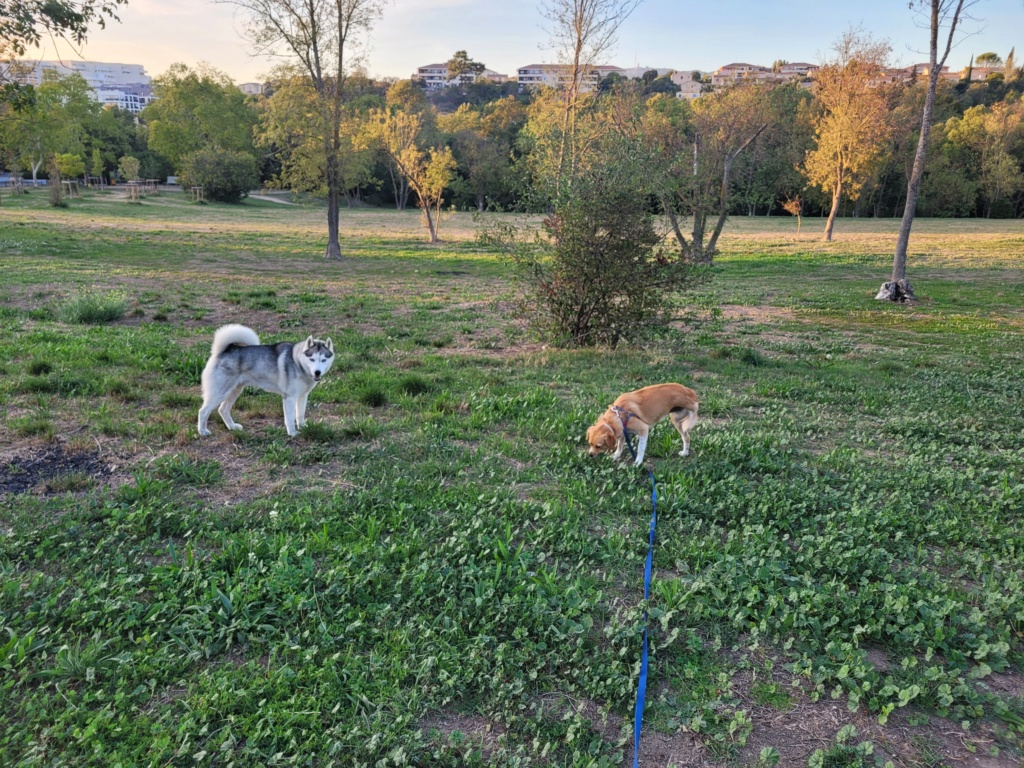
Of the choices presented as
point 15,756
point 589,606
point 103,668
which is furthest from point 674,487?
point 15,756

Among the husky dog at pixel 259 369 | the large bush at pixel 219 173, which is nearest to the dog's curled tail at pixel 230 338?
the husky dog at pixel 259 369

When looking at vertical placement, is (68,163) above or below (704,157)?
above

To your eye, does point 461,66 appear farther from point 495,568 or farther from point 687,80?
point 495,568

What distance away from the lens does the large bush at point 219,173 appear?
57969mm

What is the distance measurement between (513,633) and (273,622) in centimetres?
128

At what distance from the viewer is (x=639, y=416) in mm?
5367

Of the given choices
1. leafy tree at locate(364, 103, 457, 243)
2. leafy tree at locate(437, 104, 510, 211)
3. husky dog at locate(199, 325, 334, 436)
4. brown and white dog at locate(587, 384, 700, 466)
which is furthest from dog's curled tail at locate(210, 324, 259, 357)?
leafy tree at locate(437, 104, 510, 211)

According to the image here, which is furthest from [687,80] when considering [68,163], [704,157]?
[704,157]

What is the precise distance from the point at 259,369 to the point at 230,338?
39 centimetres

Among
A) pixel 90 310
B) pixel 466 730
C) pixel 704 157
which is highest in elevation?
pixel 704 157

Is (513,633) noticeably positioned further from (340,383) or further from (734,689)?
(340,383)

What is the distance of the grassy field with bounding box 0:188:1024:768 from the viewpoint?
106 inches

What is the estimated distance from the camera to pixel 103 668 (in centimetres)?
288

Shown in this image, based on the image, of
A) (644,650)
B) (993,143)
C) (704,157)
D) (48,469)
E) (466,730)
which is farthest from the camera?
(993,143)
